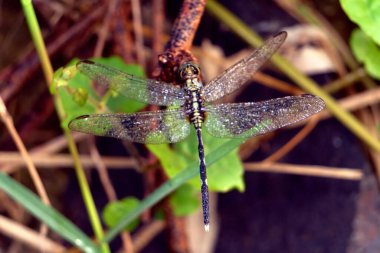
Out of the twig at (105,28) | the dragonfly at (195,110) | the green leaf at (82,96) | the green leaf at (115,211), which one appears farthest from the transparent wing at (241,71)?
the twig at (105,28)

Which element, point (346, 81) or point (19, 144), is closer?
point (19, 144)

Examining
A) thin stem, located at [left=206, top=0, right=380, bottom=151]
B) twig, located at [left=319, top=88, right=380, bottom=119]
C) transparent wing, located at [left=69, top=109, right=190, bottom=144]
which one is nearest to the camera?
transparent wing, located at [left=69, top=109, right=190, bottom=144]

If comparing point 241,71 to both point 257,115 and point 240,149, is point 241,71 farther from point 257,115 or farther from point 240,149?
point 240,149

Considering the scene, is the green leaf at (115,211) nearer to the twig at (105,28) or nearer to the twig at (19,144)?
the twig at (19,144)

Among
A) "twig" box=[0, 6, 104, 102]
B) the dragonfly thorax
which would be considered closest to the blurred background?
"twig" box=[0, 6, 104, 102]

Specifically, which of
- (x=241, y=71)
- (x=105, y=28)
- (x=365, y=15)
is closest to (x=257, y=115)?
(x=241, y=71)

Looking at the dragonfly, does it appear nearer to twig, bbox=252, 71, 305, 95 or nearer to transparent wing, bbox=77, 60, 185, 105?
transparent wing, bbox=77, 60, 185, 105
